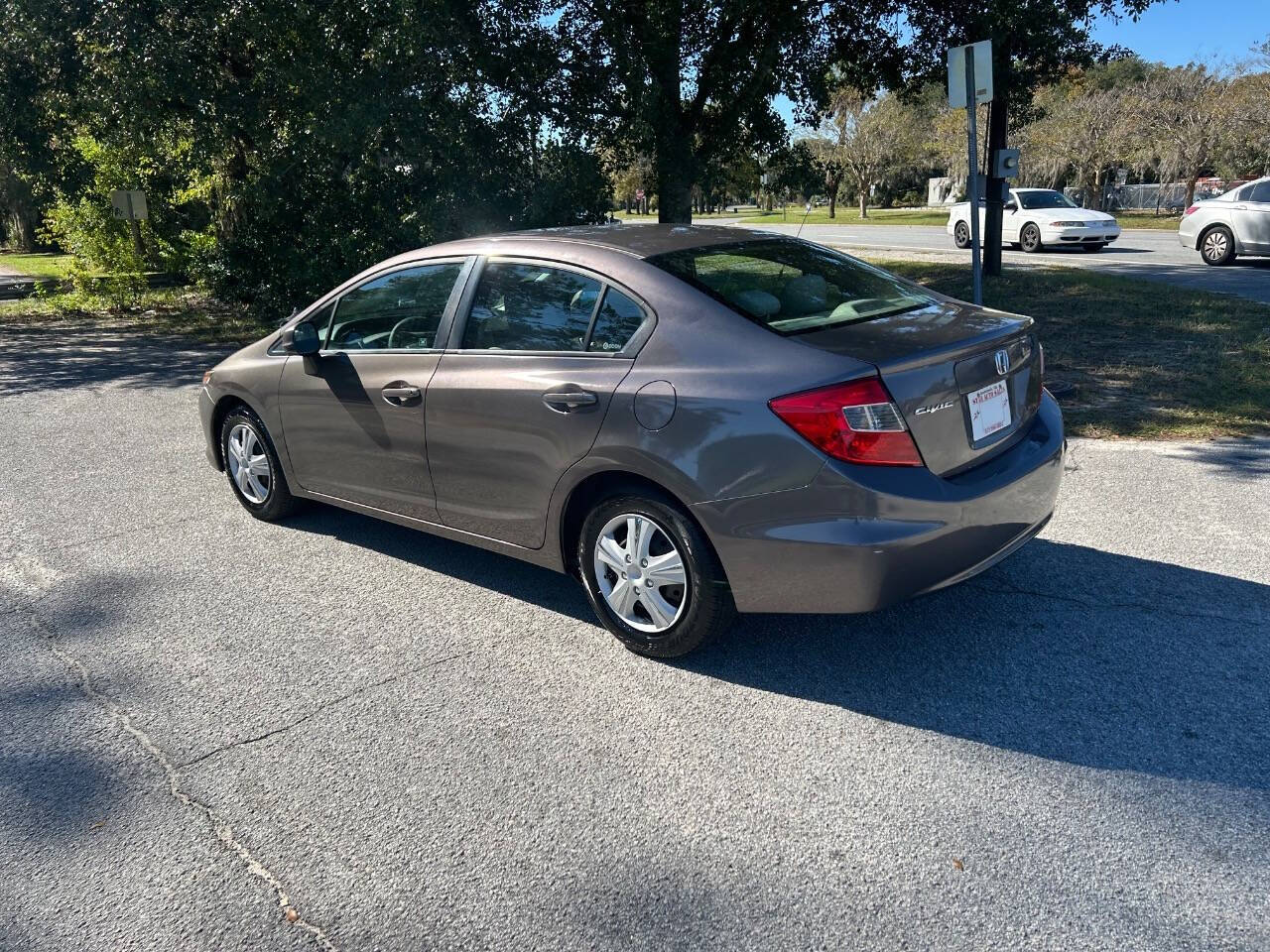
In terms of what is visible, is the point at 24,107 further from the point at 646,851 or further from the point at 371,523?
the point at 646,851

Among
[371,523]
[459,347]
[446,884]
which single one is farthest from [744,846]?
[371,523]

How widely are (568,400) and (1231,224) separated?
17.9m

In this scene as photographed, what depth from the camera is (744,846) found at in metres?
2.81

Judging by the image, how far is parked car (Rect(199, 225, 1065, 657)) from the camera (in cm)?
341

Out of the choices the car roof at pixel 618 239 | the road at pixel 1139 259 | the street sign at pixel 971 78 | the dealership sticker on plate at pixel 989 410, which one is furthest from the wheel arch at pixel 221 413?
the road at pixel 1139 259

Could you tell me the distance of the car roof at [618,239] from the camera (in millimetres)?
4289

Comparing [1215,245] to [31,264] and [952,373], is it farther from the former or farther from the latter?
[31,264]

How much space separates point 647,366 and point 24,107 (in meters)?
13.3

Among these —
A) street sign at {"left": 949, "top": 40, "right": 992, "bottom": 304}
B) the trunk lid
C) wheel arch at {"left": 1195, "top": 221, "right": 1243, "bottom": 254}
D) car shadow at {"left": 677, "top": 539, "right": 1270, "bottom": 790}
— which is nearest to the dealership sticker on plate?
the trunk lid

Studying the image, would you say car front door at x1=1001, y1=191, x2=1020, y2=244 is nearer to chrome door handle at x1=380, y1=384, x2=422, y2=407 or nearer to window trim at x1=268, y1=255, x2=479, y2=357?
window trim at x1=268, y1=255, x2=479, y2=357

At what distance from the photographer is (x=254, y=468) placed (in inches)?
225

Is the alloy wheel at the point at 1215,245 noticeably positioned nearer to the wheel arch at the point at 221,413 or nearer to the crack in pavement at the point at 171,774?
the wheel arch at the point at 221,413

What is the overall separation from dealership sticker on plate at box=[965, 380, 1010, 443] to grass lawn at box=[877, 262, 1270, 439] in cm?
358

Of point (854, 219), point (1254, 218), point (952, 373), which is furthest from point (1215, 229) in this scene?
point (854, 219)
